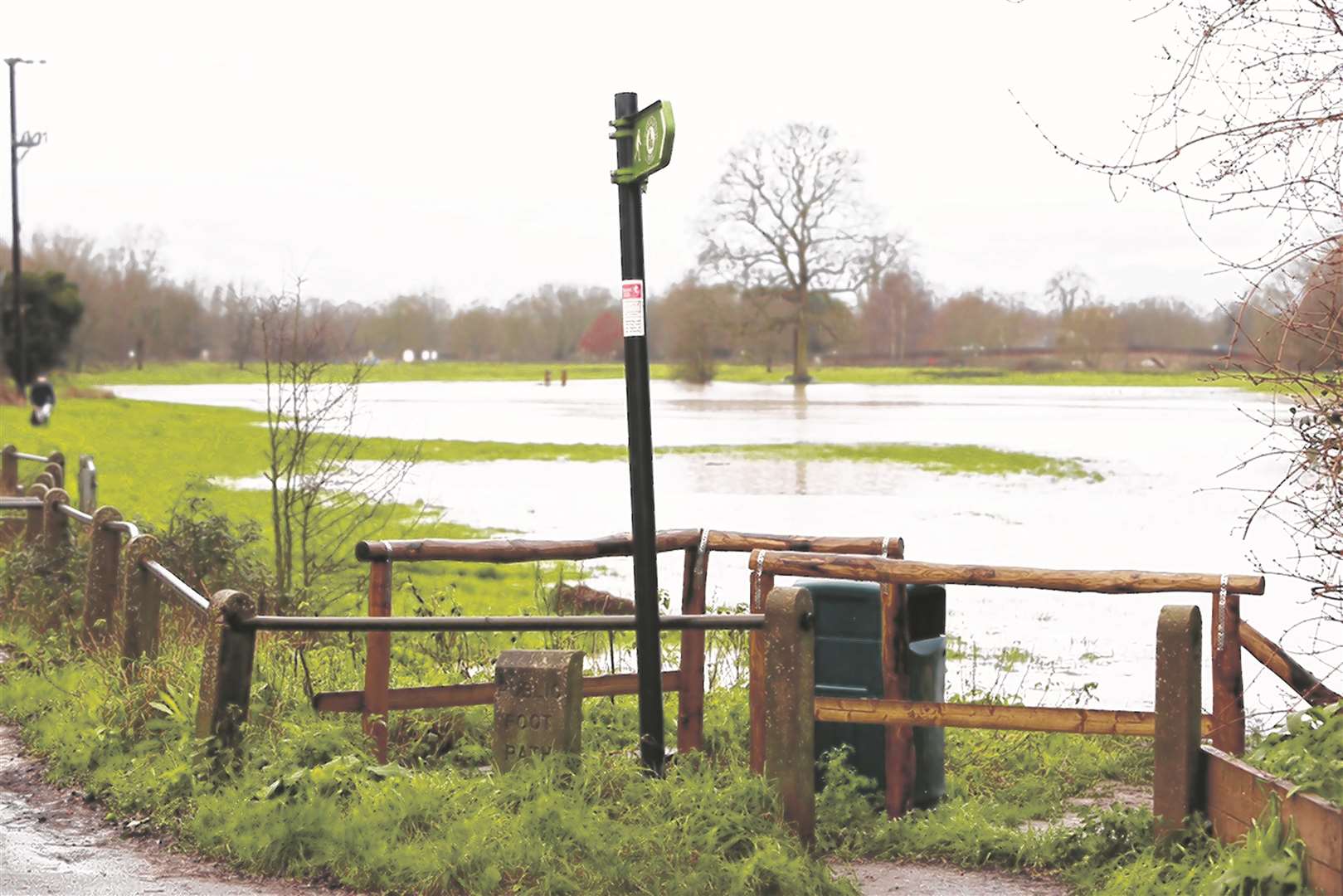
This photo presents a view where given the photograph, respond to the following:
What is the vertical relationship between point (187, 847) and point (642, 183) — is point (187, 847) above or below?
below

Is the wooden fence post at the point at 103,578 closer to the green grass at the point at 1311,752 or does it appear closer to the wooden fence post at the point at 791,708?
the wooden fence post at the point at 791,708

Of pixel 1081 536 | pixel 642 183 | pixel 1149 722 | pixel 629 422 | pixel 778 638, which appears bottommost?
pixel 1081 536

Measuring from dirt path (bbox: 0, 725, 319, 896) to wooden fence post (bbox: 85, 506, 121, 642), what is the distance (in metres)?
2.43

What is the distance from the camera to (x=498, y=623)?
629 cm

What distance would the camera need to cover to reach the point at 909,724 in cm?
649

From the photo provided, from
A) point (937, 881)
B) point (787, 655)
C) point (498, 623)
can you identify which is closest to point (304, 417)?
point (498, 623)

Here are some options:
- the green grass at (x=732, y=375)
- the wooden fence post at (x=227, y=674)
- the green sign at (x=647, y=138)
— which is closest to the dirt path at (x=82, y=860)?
the wooden fence post at (x=227, y=674)

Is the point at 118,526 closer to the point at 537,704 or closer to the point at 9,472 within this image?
the point at 537,704

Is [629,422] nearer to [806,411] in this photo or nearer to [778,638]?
[778,638]

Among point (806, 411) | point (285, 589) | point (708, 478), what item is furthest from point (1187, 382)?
point (285, 589)

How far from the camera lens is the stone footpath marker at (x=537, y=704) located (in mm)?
6102

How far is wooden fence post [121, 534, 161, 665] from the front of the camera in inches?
319

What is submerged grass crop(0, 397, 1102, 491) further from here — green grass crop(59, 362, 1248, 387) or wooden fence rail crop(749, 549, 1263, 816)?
green grass crop(59, 362, 1248, 387)

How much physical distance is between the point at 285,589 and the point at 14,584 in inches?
85.4
